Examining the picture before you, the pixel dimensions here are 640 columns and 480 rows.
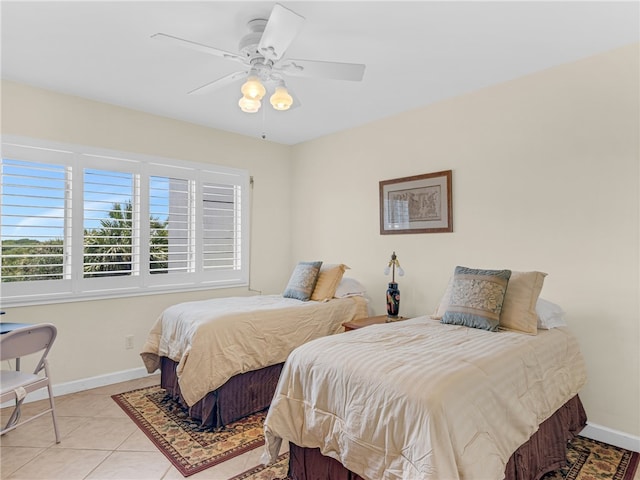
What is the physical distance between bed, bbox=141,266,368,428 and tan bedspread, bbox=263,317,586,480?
844 mm

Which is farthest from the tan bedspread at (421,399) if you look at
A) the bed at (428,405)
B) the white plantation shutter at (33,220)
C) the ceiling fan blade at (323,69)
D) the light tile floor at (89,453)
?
the white plantation shutter at (33,220)

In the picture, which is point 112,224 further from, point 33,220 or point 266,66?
point 266,66

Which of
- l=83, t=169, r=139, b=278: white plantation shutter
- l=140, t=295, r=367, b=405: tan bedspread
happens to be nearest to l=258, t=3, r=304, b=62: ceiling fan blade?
l=140, t=295, r=367, b=405: tan bedspread

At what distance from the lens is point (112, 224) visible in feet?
11.6

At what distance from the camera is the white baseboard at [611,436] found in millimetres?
2389

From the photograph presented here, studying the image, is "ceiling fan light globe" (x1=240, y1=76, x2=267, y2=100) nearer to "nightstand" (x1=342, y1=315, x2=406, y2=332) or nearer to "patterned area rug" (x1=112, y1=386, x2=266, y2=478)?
"nightstand" (x1=342, y1=315, x2=406, y2=332)

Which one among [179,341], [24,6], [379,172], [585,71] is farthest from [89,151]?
[585,71]

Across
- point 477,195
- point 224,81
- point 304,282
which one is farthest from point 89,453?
point 477,195

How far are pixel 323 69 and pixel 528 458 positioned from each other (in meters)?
2.36

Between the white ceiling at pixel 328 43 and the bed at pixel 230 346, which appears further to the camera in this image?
the bed at pixel 230 346

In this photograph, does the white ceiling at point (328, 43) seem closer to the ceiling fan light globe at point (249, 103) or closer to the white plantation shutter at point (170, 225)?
the ceiling fan light globe at point (249, 103)

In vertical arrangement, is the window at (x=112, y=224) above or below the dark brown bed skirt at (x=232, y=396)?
above

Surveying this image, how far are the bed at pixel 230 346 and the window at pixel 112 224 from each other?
82 cm

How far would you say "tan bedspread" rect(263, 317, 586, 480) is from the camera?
1.44 metres
